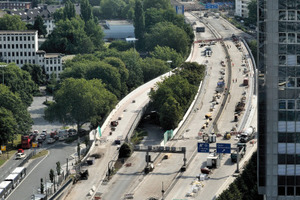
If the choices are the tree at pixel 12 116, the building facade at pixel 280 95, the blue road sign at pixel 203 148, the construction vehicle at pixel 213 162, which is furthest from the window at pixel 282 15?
the tree at pixel 12 116

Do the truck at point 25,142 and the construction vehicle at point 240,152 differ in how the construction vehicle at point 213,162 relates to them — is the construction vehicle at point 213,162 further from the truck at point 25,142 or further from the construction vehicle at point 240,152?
the truck at point 25,142

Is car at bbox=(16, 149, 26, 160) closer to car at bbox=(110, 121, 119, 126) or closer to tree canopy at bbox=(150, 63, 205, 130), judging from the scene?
car at bbox=(110, 121, 119, 126)

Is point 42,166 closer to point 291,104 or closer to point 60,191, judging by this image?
point 60,191

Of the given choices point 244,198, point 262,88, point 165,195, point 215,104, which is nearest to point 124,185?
point 165,195

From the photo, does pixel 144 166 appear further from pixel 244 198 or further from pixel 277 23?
pixel 277 23

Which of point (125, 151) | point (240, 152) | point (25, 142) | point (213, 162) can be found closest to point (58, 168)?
point (125, 151)

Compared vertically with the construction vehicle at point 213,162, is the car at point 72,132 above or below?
below

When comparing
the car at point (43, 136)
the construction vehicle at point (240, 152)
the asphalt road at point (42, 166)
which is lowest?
the asphalt road at point (42, 166)

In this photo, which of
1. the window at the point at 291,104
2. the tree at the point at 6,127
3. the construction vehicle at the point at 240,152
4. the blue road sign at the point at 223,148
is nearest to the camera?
the window at the point at 291,104

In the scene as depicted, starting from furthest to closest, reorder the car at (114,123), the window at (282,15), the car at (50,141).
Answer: the car at (50,141), the car at (114,123), the window at (282,15)
